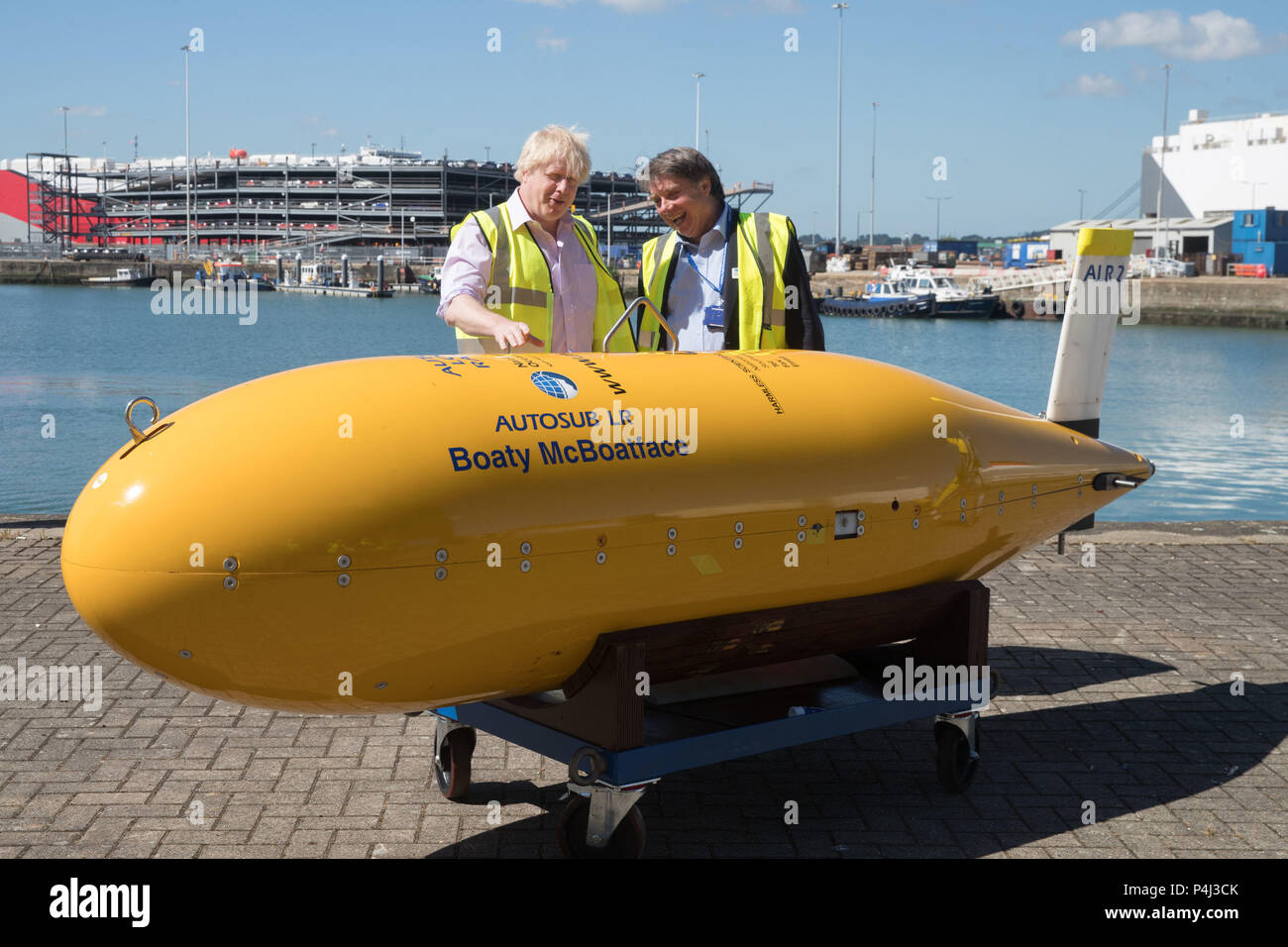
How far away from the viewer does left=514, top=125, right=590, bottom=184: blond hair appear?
4.44 m

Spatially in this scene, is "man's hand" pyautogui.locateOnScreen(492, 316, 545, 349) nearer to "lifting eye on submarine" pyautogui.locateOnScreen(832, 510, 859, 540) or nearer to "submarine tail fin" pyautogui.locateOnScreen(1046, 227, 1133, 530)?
"lifting eye on submarine" pyautogui.locateOnScreen(832, 510, 859, 540)

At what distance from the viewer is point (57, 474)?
17.2 meters

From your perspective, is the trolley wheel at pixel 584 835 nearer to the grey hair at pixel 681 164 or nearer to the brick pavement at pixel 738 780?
the brick pavement at pixel 738 780

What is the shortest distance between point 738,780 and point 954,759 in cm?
80

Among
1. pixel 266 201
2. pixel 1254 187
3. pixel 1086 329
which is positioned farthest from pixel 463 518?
pixel 266 201

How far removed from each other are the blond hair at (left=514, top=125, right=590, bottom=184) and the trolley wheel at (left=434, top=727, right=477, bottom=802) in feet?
6.57

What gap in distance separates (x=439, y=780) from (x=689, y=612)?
124cm

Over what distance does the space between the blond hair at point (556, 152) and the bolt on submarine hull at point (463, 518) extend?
795 millimetres

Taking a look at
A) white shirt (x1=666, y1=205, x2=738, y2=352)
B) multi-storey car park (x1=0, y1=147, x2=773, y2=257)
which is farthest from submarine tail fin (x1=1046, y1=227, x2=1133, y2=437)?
multi-storey car park (x1=0, y1=147, x2=773, y2=257)

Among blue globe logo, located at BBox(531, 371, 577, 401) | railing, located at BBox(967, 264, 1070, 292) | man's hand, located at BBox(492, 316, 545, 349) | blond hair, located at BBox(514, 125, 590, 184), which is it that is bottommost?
blue globe logo, located at BBox(531, 371, 577, 401)
